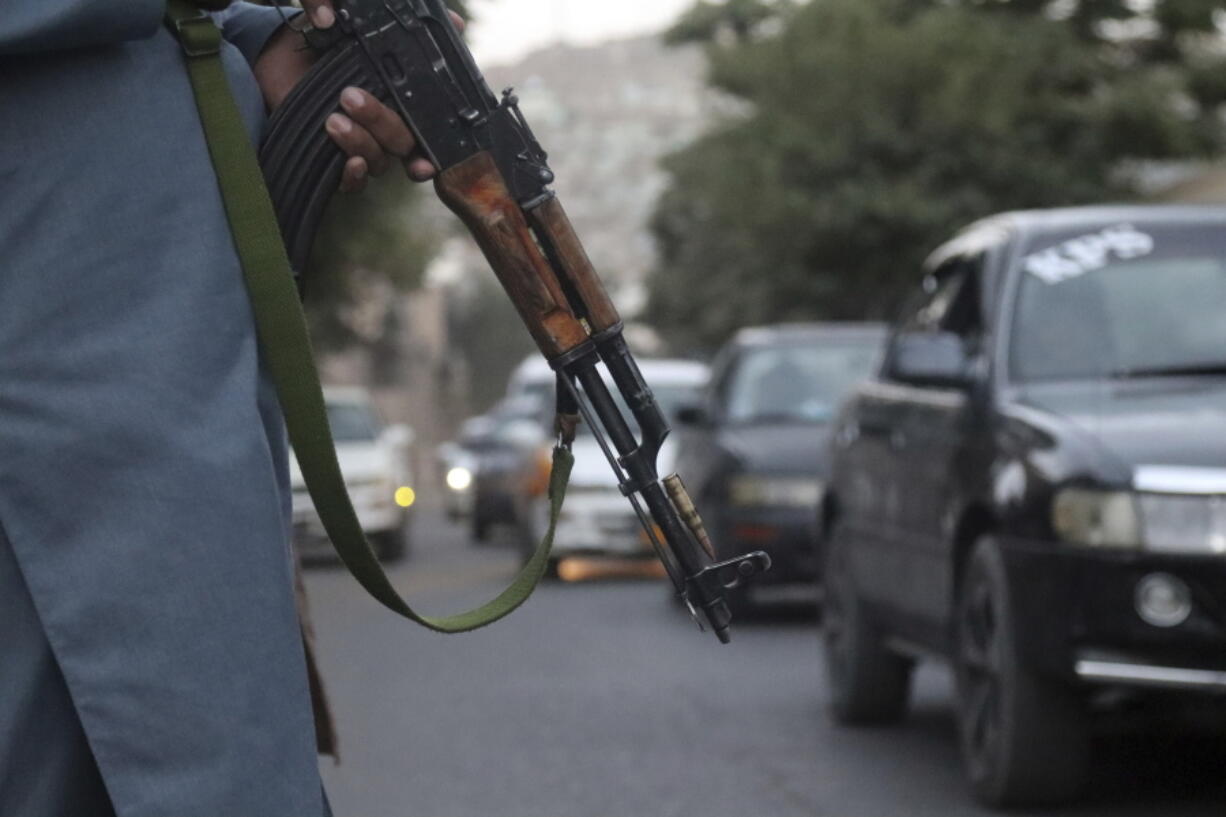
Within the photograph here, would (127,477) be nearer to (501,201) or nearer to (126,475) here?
(126,475)

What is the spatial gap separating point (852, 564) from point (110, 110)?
686 centimetres

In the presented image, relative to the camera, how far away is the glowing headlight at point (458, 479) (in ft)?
109

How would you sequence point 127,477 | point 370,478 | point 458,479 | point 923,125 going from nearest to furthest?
1. point 127,477
2. point 370,478
3. point 458,479
4. point 923,125

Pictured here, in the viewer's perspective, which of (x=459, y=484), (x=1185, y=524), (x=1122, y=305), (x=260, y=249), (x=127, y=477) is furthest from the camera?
(x=459, y=484)

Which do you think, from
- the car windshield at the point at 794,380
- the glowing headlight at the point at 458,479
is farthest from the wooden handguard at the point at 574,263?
the glowing headlight at the point at 458,479

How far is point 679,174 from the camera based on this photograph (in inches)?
2227

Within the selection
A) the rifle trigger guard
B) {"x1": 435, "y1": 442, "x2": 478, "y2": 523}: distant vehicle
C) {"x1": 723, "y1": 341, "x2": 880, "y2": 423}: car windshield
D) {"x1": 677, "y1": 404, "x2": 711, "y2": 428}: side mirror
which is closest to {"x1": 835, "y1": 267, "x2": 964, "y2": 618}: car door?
the rifle trigger guard

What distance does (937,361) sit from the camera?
25.2 feet

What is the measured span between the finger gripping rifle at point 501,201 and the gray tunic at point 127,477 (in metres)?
0.25

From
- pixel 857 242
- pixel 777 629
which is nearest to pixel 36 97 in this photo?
pixel 777 629

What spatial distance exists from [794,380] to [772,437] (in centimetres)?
64

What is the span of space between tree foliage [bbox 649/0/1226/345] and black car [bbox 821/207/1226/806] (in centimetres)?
3319

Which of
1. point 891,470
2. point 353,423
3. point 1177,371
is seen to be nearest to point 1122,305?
point 1177,371

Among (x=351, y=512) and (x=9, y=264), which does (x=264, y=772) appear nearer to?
(x=351, y=512)
